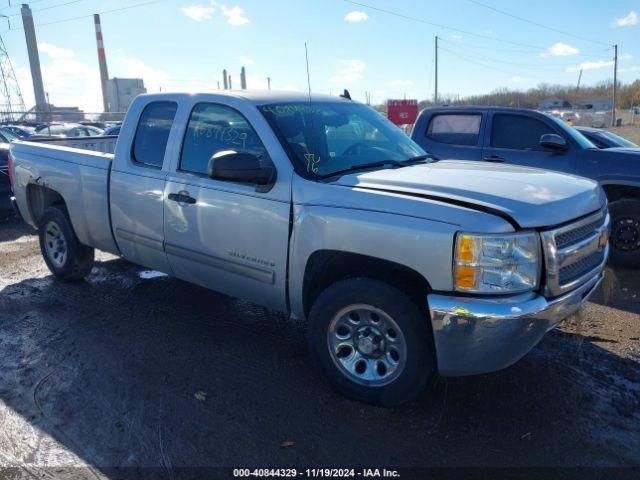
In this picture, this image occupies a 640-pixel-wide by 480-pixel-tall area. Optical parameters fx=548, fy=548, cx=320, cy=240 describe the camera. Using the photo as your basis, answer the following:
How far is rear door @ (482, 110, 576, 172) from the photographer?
21.9 ft

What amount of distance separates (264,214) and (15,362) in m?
2.26

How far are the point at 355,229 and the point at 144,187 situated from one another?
212 centimetres

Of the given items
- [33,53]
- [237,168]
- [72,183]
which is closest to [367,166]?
[237,168]

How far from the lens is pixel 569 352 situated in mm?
4141

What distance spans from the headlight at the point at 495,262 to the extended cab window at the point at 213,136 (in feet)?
5.37

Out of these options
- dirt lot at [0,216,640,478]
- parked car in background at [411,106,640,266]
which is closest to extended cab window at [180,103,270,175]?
dirt lot at [0,216,640,478]

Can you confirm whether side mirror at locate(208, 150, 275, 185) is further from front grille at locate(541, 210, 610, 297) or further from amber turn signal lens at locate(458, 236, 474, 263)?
front grille at locate(541, 210, 610, 297)

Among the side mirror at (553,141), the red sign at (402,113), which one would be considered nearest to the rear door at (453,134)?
the side mirror at (553,141)

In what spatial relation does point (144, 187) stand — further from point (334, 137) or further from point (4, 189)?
point (4, 189)

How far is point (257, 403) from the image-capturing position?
11.4 ft

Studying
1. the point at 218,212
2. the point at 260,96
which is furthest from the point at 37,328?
the point at 260,96

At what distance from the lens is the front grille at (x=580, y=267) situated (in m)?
3.12

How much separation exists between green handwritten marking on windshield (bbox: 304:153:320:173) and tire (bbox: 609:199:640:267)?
4280mm

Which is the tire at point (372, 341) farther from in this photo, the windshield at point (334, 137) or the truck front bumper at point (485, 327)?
the windshield at point (334, 137)
